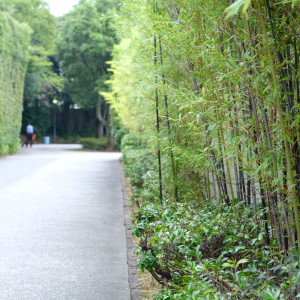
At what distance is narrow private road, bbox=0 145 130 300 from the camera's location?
3951 millimetres

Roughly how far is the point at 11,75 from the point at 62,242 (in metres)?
16.5

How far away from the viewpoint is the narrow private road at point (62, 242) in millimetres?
3951

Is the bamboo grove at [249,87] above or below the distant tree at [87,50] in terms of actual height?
below

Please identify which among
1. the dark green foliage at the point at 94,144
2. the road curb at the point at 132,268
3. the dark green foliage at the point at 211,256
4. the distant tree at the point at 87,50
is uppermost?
the distant tree at the point at 87,50

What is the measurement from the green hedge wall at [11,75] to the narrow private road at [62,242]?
9.02 meters

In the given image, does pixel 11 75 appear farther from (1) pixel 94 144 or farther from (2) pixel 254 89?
(2) pixel 254 89

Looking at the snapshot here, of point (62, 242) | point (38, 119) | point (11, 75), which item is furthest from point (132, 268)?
point (38, 119)

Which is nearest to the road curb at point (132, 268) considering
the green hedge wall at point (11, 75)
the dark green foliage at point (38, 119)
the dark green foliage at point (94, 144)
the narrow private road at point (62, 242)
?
the narrow private road at point (62, 242)

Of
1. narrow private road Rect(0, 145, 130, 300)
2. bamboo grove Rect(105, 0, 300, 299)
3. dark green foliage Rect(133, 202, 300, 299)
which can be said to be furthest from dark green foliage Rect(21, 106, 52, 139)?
dark green foliage Rect(133, 202, 300, 299)

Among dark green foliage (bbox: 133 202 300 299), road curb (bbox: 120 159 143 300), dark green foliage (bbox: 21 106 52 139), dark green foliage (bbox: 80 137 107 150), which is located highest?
dark green foliage (bbox: 21 106 52 139)

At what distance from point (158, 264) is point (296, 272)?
105 cm

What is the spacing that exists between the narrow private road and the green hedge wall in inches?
355

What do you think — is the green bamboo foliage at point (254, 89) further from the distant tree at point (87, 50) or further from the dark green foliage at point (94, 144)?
the dark green foliage at point (94, 144)

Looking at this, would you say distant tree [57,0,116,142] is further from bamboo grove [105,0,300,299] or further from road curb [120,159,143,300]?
bamboo grove [105,0,300,299]
